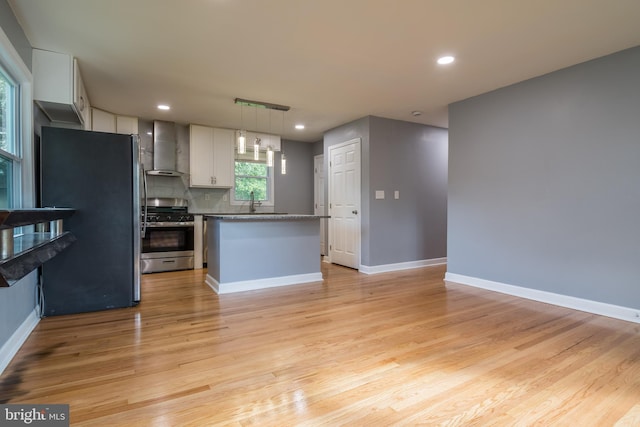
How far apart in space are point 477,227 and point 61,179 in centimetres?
463

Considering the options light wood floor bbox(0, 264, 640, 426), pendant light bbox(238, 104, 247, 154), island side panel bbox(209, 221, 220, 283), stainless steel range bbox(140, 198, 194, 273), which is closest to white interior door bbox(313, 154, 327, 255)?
pendant light bbox(238, 104, 247, 154)

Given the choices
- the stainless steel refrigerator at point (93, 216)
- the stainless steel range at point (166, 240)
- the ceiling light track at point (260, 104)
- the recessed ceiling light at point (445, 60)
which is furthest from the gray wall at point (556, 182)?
the stainless steel range at point (166, 240)

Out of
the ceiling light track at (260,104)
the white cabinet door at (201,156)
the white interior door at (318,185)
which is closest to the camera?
the ceiling light track at (260,104)

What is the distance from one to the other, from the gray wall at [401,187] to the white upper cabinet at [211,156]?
1938mm

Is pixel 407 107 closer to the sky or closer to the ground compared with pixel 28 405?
closer to the sky

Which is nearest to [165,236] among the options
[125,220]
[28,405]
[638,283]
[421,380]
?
[125,220]

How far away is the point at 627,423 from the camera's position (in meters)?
1.51

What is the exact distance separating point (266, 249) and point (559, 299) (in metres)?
Result: 3.30

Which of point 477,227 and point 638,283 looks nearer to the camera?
point 638,283

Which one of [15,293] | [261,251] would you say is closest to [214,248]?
[261,251]

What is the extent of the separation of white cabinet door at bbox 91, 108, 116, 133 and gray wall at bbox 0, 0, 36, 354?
191 centimetres

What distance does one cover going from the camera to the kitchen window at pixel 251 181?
20.7 feet

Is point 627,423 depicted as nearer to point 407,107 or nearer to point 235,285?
point 235,285

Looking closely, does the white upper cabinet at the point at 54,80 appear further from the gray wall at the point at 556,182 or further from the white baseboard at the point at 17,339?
the gray wall at the point at 556,182
